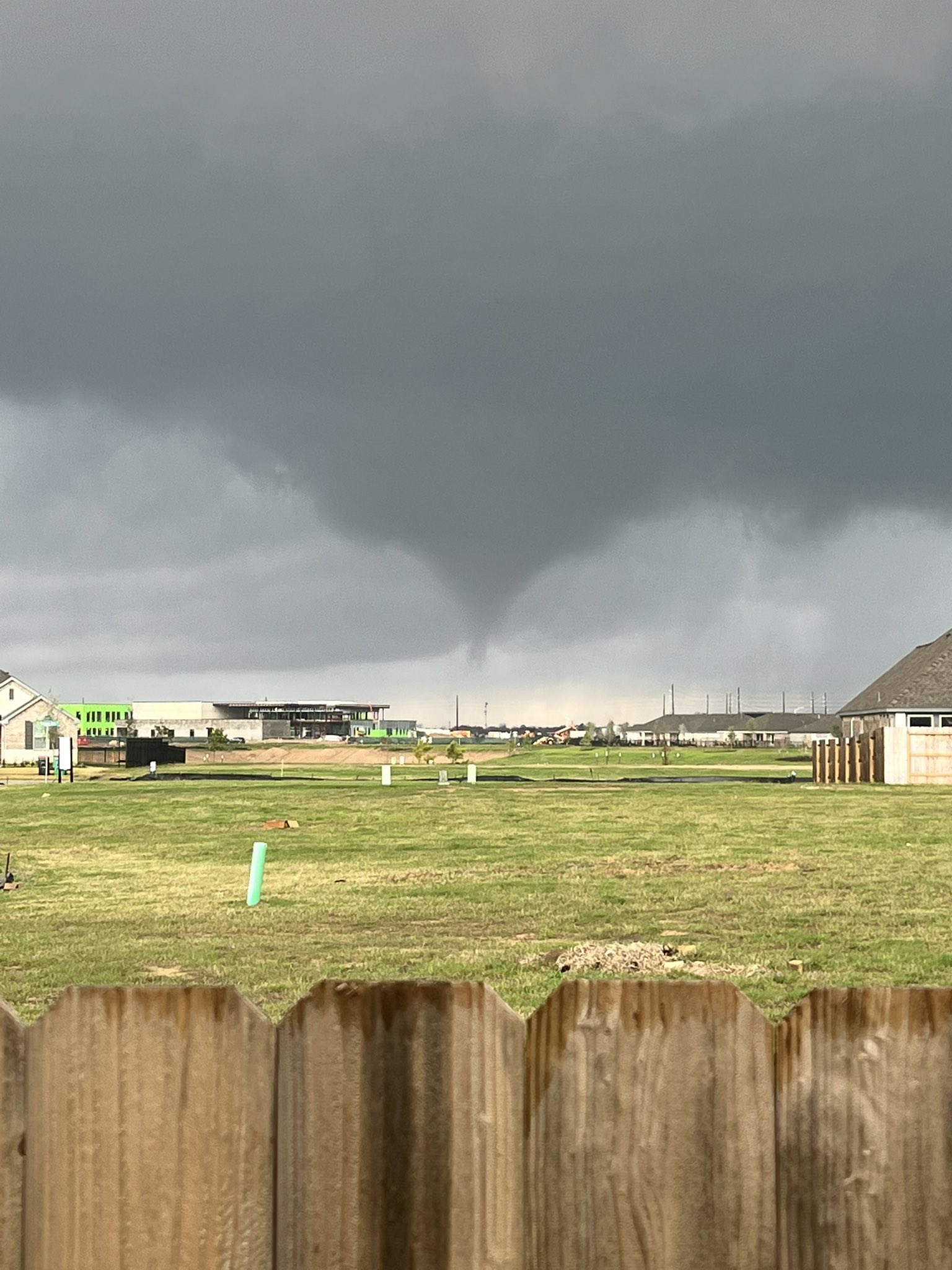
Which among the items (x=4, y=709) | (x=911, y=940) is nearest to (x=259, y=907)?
(x=911, y=940)

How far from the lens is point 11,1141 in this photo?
2.04m

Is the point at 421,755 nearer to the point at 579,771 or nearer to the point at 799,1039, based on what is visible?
the point at 579,771

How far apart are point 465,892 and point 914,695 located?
255ft

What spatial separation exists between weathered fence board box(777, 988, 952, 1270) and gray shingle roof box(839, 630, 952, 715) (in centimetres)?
8999

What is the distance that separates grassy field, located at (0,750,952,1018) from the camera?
11.5 meters

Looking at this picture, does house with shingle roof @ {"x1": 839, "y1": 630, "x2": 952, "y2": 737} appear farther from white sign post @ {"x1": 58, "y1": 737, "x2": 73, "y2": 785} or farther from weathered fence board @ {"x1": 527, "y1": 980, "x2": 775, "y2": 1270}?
weathered fence board @ {"x1": 527, "y1": 980, "x2": 775, "y2": 1270}

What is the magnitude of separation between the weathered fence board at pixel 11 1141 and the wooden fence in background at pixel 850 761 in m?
50.6

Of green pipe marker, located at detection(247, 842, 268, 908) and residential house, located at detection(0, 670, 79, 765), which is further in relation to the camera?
residential house, located at detection(0, 670, 79, 765)

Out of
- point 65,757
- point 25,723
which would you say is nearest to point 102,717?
point 25,723

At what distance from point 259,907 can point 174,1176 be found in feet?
47.6

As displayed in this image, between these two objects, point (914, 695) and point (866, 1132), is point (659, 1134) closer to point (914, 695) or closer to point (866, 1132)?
point (866, 1132)

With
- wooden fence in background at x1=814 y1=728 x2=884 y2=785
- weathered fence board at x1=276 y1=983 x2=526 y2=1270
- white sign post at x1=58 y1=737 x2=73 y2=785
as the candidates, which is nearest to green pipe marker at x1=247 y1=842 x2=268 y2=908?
weathered fence board at x1=276 y1=983 x2=526 y2=1270

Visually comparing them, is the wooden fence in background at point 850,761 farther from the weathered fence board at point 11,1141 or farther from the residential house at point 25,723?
the residential house at point 25,723

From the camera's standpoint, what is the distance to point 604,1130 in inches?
79.1
